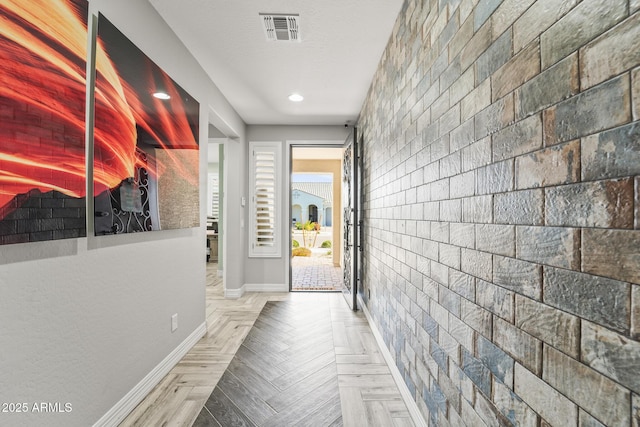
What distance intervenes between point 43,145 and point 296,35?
1.83 meters

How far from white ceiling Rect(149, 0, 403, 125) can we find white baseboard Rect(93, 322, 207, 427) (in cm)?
241

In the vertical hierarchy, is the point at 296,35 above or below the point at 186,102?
above

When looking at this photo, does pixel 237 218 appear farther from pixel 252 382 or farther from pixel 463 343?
pixel 463 343

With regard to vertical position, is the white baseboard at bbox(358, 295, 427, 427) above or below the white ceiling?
below

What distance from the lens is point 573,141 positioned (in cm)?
73

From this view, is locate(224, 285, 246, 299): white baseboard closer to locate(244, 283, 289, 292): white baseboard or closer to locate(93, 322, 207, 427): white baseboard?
locate(244, 283, 289, 292): white baseboard

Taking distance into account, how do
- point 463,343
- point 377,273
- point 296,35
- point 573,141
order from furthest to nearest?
point 377,273
point 296,35
point 463,343
point 573,141

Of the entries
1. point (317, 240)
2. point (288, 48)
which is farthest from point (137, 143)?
point (317, 240)

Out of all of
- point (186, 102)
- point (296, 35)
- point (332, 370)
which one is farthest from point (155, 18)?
point (332, 370)

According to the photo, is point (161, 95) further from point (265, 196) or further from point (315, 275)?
point (315, 275)

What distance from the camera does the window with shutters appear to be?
A: 16.1 ft

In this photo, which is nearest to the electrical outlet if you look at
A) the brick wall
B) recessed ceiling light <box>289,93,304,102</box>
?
the brick wall

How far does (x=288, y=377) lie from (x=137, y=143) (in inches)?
72.6

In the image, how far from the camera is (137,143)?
1.92 metres
